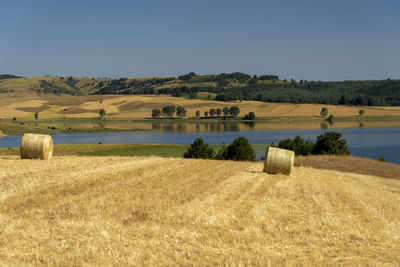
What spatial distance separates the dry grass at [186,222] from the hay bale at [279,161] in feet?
10.4

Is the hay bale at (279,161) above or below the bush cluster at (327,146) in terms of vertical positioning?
above

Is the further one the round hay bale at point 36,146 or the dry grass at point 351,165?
the dry grass at point 351,165

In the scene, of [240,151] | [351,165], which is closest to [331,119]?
[240,151]

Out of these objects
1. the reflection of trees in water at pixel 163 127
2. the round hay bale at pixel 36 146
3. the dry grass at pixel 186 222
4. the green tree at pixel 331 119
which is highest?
the round hay bale at pixel 36 146

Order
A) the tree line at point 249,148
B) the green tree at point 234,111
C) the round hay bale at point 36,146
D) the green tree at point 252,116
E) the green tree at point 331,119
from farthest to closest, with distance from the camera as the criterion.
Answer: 1. the green tree at point 234,111
2. the green tree at point 252,116
3. the green tree at point 331,119
4. the tree line at point 249,148
5. the round hay bale at point 36,146

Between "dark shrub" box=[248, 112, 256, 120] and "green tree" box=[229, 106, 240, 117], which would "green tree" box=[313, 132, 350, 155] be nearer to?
"dark shrub" box=[248, 112, 256, 120]

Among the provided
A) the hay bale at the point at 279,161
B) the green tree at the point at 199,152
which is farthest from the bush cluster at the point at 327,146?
the hay bale at the point at 279,161

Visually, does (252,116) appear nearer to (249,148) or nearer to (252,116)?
(252,116)

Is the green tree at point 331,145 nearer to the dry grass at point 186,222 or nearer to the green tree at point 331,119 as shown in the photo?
the dry grass at point 186,222

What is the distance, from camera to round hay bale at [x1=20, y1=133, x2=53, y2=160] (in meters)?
27.0

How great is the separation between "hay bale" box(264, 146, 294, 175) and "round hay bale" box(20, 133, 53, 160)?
1445 cm

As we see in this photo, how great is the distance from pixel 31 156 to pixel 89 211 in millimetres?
16313

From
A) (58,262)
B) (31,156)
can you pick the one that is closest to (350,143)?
(31,156)

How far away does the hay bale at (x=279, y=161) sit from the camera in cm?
2391
